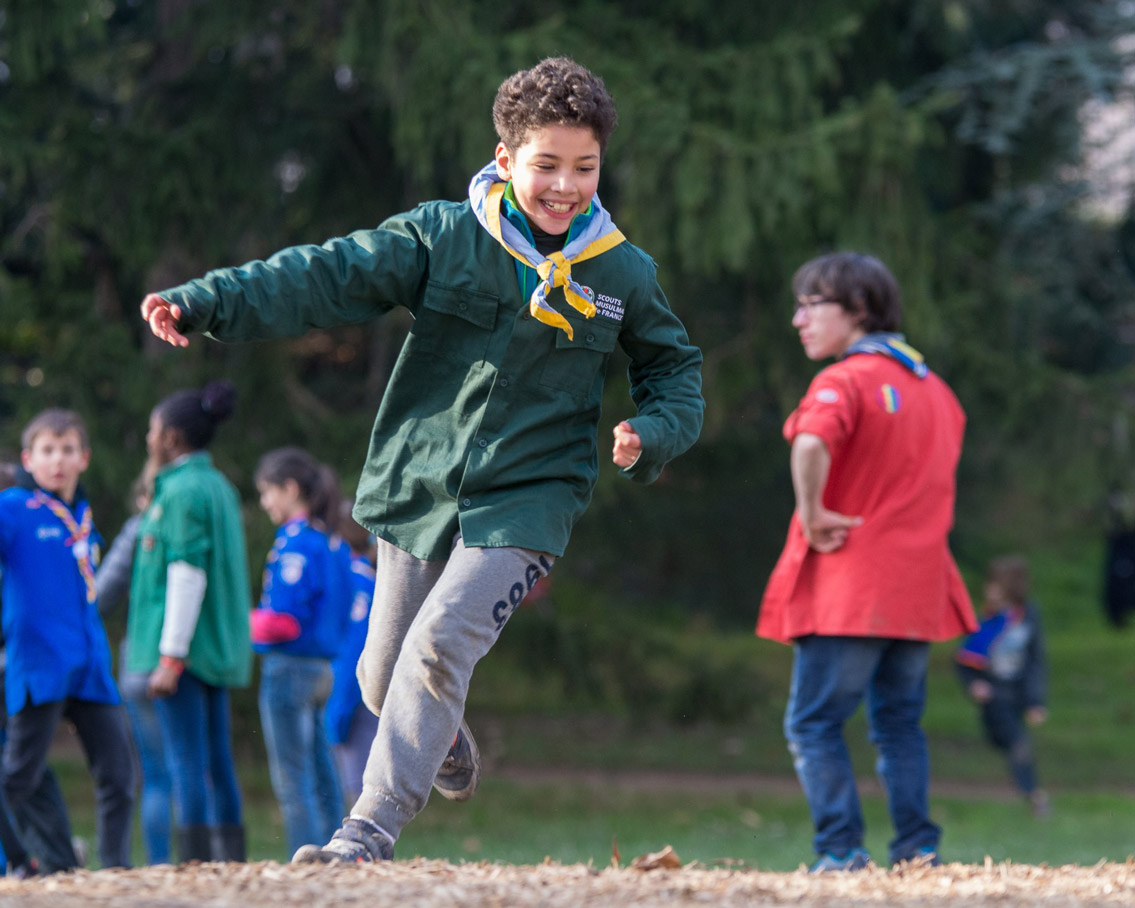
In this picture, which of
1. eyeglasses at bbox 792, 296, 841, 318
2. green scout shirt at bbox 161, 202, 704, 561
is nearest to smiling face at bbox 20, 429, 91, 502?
green scout shirt at bbox 161, 202, 704, 561

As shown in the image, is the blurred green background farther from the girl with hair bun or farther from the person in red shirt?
the person in red shirt

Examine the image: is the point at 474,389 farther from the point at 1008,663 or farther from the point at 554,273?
the point at 1008,663

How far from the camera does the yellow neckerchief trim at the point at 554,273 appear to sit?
3.69m

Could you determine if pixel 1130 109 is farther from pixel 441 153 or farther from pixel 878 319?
pixel 878 319

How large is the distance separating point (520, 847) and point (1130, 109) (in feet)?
23.4

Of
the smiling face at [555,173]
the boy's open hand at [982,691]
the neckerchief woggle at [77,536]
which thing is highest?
the smiling face at [555,173]

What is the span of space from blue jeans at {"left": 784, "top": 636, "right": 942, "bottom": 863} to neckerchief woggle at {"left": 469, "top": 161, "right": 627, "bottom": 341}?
174 centimetres

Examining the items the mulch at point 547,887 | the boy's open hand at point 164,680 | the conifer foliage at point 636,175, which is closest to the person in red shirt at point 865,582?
the mulch at point 547,887

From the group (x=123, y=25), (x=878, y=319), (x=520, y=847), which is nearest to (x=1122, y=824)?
(x=520, y=847)

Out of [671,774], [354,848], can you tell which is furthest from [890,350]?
[671,774]

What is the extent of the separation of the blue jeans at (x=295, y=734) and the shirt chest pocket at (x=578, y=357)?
9.86 ft

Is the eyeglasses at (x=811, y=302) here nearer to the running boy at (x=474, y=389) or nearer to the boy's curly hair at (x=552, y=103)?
the running boy at (x=474, y=389)

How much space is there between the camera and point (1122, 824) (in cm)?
1048

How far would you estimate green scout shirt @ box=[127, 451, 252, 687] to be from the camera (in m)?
5.90
